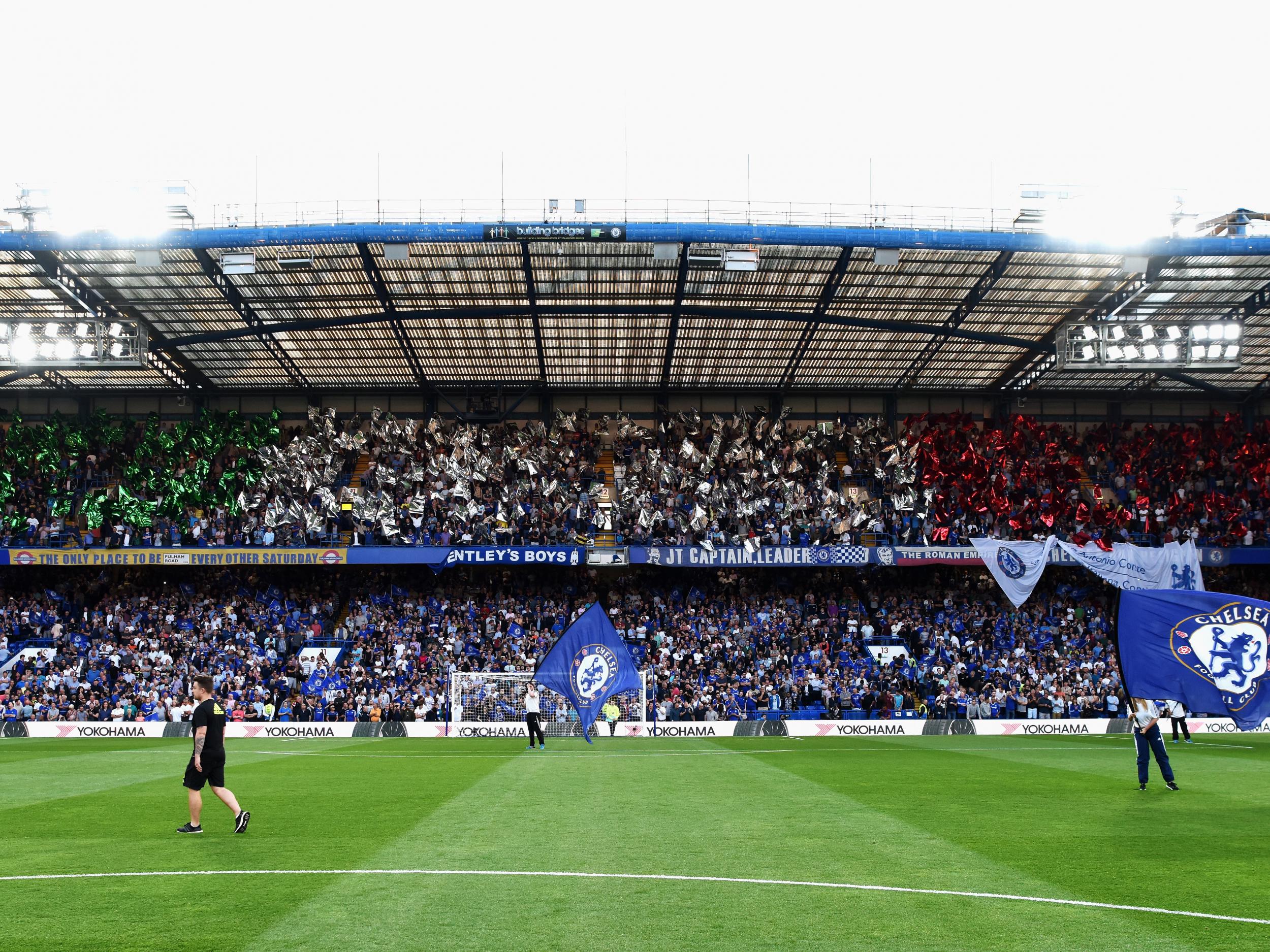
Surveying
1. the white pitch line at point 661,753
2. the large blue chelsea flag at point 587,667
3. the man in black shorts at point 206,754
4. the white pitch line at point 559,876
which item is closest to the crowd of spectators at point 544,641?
the white pitch line at point 661,753

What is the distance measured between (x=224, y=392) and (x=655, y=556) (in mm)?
24486

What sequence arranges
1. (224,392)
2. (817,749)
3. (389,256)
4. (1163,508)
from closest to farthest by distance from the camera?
(817,749), (389,256), (1163,508), (224,392)

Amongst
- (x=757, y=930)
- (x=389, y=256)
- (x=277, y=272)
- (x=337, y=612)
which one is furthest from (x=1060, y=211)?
(x=757, y=930)

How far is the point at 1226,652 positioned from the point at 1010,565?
27.0m

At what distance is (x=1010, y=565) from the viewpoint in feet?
145

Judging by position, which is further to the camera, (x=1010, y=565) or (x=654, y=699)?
(x=1010, y=565)

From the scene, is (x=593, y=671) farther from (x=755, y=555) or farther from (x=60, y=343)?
(x=60, y=343)

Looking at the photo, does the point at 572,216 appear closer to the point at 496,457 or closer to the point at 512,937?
the point at 496,457

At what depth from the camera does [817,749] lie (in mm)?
31250

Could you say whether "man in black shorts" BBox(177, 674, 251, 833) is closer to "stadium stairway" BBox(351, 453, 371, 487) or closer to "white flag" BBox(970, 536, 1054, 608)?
"white flag" BBox(970, 536, 1054, 608)

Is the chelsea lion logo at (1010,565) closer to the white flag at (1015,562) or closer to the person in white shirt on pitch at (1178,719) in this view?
the white flag at (1015,562)

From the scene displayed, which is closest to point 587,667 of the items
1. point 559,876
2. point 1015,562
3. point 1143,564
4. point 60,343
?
point 559,876

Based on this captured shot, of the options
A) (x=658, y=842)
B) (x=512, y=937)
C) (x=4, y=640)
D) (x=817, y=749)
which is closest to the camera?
(x=512, y=937)

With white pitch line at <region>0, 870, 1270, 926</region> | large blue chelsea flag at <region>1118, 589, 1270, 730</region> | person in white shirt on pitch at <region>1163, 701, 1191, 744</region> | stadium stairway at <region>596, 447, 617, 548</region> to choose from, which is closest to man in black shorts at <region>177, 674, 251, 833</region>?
white pitch line at <region>0, 870, 1270, 926</region>
